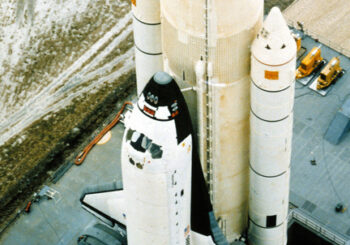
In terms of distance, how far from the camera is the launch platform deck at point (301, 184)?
32844 mm

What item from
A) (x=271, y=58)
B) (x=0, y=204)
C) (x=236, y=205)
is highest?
(x=271, y=58)

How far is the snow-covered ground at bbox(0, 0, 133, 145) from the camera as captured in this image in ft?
136

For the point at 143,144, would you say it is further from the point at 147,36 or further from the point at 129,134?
the point at 147,36

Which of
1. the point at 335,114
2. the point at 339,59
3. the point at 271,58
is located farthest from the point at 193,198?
the point at 339,59

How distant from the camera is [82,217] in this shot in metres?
34.0

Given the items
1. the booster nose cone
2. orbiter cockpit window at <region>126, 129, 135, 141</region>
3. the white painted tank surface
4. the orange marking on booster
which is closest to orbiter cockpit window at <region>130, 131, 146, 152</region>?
orbiter cockpit window at <region>126, 129, 135, 141</region>

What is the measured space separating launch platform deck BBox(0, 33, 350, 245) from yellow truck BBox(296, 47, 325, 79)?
4.43 feet

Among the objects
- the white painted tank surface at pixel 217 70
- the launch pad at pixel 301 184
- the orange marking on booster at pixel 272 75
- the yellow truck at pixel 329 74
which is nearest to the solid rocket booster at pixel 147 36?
the white painted tank surface at pixel 217 70

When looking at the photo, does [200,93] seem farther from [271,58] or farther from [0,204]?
[0,204]

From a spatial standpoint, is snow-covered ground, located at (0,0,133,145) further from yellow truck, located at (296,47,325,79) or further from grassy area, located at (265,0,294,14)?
yellow truck, located at (296,47,325,79)

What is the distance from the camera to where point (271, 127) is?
22422mm

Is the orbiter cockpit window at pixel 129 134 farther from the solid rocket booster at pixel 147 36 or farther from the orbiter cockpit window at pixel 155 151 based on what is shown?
the solid rocket booster at pixel 147 36

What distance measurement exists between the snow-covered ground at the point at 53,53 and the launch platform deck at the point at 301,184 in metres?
6.14

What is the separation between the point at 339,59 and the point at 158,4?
61.3 ft
